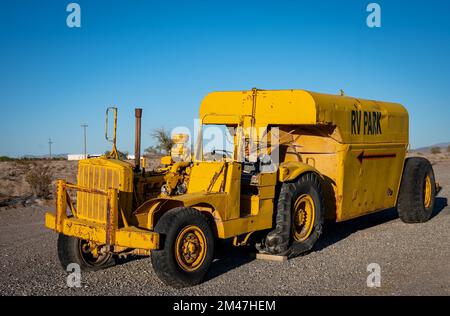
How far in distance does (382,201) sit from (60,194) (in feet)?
22.4

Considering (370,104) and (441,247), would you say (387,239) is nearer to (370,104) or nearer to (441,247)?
(441,247)

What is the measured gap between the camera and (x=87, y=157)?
7.84m

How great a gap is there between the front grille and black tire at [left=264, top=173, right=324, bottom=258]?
2.68 metres

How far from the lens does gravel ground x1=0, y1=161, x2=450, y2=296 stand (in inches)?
271

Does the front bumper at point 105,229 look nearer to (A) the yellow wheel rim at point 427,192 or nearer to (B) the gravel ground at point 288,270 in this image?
(B) the gravel ground at point 288,270

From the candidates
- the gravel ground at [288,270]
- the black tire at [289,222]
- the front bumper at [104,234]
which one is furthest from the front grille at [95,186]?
the black tire at [289,222]

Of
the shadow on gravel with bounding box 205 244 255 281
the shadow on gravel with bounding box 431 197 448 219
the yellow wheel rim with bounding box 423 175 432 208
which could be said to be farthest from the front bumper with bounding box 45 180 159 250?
the shadow on gravel with bounding box 431 197 448 219

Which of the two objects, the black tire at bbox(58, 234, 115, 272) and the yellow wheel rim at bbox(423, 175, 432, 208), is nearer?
the black tire at bbox(58, 234, 115, 272)

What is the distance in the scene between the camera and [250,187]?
8477 mm

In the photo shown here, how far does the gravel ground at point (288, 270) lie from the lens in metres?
6.87

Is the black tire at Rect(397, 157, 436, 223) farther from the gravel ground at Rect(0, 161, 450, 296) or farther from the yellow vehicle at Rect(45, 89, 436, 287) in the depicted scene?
the gravel ground at Rect(0, 161, 450, 296)

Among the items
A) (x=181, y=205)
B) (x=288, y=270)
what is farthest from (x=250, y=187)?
(x=181, y=205)

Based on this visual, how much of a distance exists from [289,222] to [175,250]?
2.43 m
